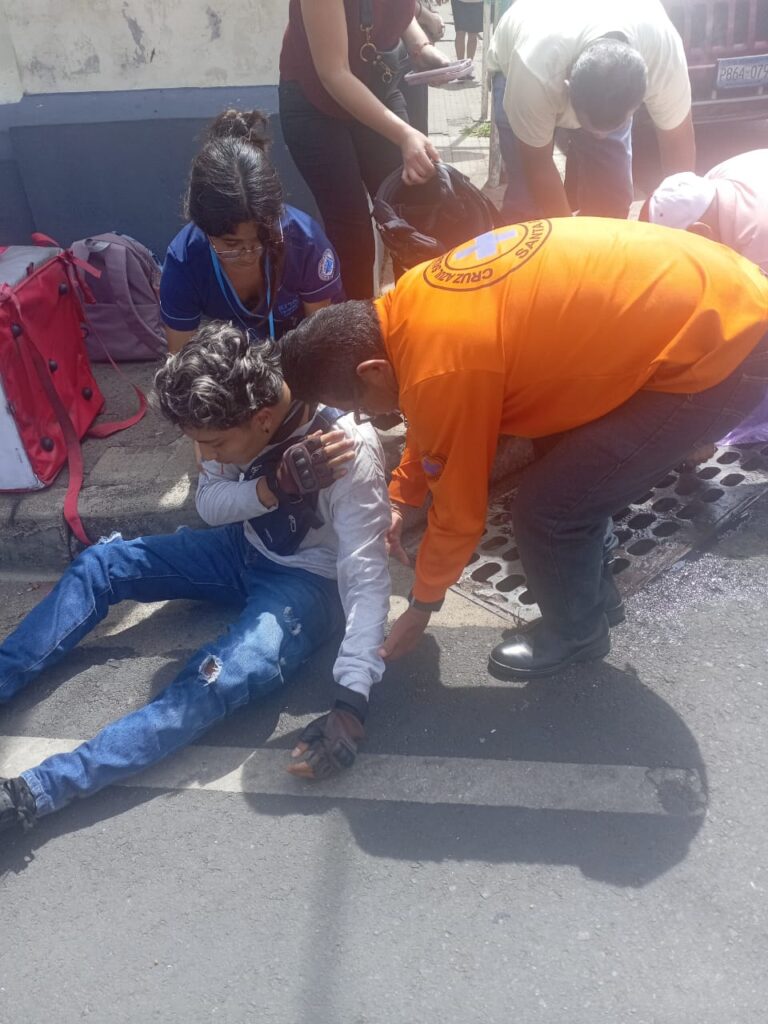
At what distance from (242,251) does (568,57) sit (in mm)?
1380

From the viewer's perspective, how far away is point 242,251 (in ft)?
9.16

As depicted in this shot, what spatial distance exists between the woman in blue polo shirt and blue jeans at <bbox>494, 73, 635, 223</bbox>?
1077mm

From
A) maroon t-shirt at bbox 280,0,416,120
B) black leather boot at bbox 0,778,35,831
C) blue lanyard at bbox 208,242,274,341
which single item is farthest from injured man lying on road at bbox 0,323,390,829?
maroon t-shirt at bbox 280,0,416,120

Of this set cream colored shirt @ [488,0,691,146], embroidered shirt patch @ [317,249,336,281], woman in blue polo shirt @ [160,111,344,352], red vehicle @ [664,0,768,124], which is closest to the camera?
woman in blue polo shirt @ [160,111,344,352]

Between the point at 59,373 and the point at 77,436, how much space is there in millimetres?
237

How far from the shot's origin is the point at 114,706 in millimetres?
2678

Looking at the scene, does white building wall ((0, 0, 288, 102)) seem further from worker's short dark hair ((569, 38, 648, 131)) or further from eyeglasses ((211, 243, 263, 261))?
eyeglasses ((211, 243, 263, 261))

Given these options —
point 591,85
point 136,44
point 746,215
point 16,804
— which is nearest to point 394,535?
point 16,804

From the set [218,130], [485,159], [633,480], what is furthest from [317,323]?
[485,159]

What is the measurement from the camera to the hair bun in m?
2.94

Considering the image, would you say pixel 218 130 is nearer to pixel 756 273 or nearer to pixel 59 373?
pixel 59 373

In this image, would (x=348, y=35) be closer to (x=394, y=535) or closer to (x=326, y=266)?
(x=326, y=266)

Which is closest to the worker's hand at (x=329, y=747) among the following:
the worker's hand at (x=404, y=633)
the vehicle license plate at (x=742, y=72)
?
the worker's hand at (x=404, y=633)

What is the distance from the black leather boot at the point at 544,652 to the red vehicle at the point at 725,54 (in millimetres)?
3962
